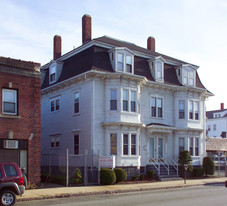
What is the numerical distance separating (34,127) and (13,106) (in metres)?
1.77

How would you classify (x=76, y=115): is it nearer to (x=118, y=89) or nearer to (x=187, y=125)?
(x=118, y=89)

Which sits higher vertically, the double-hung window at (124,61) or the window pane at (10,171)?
the double-hung window at (124,61)

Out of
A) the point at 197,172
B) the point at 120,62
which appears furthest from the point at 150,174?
the point at 120,62

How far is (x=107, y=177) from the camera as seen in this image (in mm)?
22641

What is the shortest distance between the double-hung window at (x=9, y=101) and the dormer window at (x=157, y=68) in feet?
44.3

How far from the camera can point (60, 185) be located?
72.3 ft

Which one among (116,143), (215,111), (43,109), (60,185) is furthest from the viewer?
(215,111)

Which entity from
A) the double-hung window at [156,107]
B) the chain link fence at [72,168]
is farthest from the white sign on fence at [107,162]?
the double-hung window at [156,107]

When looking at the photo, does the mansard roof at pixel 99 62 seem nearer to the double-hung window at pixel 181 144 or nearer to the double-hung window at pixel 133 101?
the double-hung window at pixel 133 101

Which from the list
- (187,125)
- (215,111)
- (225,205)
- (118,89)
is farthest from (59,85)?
(215,111)

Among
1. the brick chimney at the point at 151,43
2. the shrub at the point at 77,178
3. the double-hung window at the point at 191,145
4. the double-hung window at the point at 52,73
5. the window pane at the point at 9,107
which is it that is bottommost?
the shrub at the point at 77,178

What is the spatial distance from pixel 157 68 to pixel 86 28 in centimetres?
707

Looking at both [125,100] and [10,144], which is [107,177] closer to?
[10,144]

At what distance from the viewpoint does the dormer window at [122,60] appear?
27.2 meters
